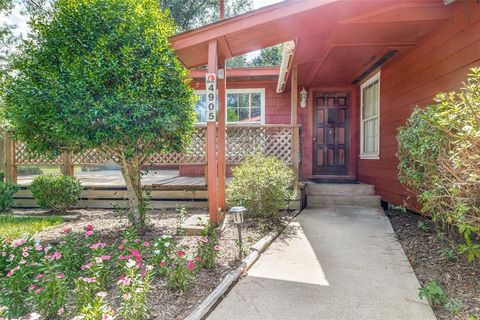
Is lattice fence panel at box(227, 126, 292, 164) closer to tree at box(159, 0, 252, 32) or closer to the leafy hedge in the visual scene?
the leafy hedge

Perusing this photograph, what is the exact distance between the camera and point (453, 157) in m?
2.50

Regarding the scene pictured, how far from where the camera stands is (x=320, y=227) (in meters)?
4.32

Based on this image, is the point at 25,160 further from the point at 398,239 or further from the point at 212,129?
the point at 398,239

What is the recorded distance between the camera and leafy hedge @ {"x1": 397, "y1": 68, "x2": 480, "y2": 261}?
2385mm

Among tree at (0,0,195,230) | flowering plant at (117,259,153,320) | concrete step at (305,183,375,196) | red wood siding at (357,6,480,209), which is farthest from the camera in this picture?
concrete step at (305,183,375,196)

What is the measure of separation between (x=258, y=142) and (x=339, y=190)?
6.43 ft

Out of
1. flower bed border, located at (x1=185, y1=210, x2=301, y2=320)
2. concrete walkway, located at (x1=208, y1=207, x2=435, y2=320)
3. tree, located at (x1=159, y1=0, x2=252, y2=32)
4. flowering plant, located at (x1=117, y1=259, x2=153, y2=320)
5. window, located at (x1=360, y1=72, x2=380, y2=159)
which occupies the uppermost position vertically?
tree, located at (x1=159, y1=0, x2=252, y2=32)

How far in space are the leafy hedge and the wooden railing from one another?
8.41ft

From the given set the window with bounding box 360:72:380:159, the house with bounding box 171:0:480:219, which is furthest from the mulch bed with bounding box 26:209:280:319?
the window with bounding box 360:72:380:159

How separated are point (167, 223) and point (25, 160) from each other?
3.97 metres

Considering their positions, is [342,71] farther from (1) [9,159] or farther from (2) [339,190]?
(1) [9,159]

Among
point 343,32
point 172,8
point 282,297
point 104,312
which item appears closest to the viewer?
point 104,312

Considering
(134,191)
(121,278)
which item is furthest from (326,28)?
(121,278)

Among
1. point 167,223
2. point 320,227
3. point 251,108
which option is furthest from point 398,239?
point 251,108
